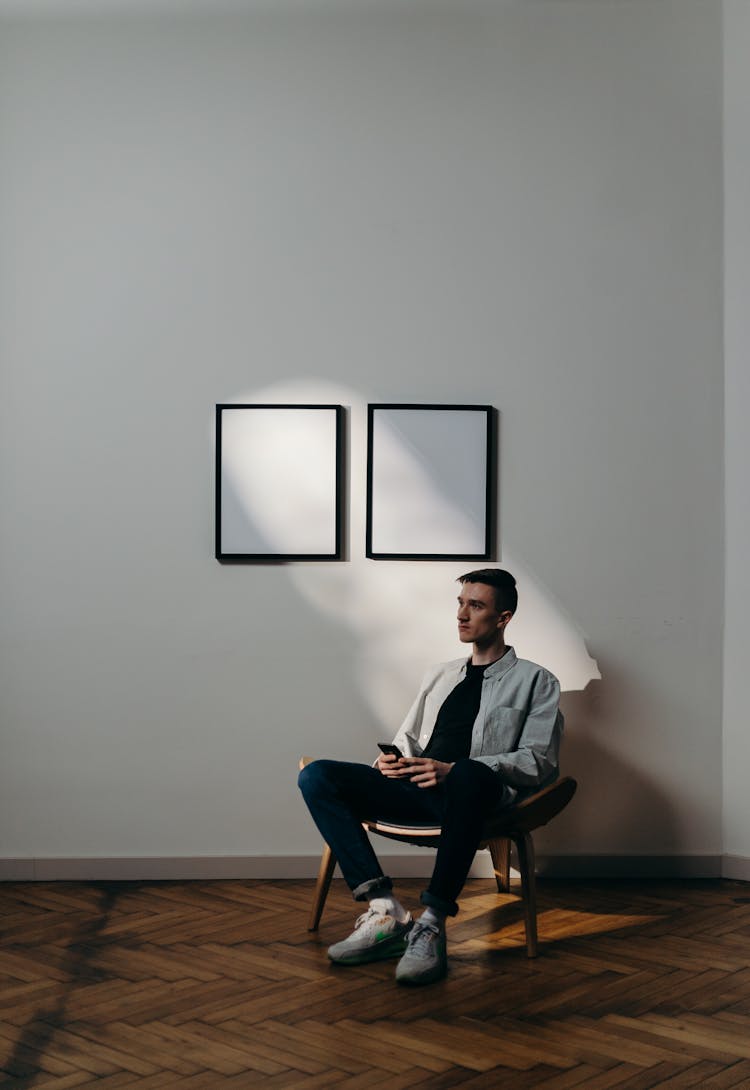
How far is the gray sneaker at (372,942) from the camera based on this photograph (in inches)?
135

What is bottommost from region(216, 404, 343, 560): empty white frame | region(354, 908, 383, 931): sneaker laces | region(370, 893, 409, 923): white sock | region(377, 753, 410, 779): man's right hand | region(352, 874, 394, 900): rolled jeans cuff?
region(354, 908, 383, 931): sneaker laces

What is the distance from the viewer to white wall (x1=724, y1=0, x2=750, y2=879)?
452 centimetres

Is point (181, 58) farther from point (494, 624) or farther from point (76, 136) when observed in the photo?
point (494, 624)

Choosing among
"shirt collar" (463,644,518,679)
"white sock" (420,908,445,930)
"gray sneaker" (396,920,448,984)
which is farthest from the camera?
"shirt collar" (463,644,518,679)

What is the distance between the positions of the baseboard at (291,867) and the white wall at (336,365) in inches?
2.3

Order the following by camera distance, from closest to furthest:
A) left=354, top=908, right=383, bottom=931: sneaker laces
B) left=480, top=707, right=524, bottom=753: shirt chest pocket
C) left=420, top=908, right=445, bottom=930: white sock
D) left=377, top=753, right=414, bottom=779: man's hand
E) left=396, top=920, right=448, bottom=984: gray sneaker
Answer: left=396, top=920, right=448, bottom=984: gray sneaker, left=420, top=908, right=445, bottom=930: white sock, left=354, top=908, right=383, bottom=931: sneaker laces, left=377, top=753, right=414, bottom=779: man's hand, left=480, top=707, right=524, bottom=753: shirt chest pocket

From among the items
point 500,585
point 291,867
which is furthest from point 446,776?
point 291,867

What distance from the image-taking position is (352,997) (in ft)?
10.4

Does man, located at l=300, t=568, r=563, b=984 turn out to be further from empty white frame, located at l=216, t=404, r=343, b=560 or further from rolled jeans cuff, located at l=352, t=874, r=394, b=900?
empty white frame, located at l=216, t=404, r=343, b=560

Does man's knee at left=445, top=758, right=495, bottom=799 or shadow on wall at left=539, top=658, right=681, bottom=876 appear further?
shadow on wall at left=539, top=658, right=681, bottom=876

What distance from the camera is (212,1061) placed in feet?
8.91

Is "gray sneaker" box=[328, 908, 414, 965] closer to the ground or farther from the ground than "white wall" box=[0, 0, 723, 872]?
closer to the ground

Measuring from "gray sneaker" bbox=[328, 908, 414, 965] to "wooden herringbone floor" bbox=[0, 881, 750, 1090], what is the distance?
51mm

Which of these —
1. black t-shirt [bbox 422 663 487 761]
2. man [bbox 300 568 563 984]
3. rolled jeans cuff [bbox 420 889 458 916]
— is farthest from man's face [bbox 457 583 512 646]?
rolled jeans cuff [bbox 420 889 458 916]
